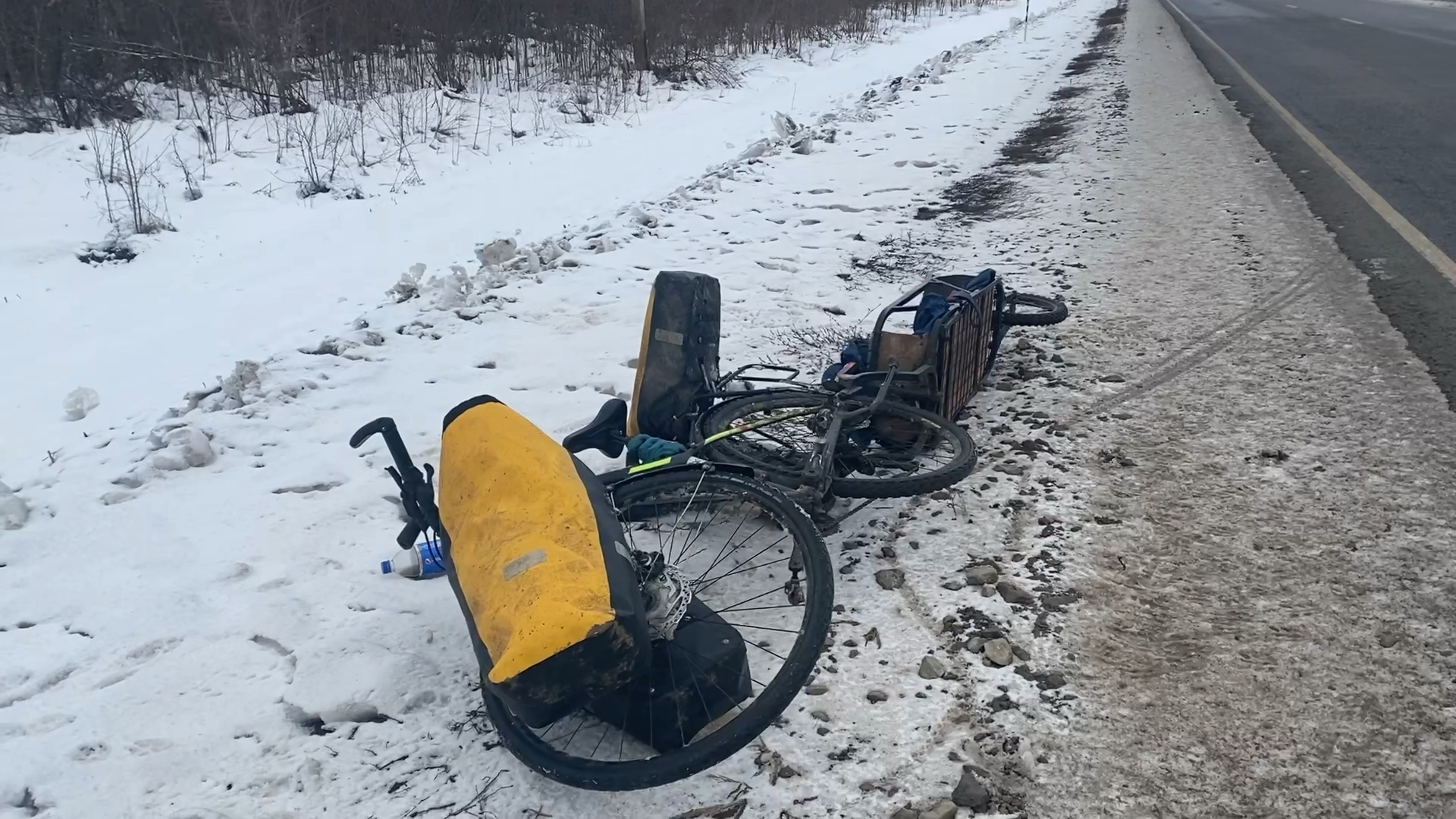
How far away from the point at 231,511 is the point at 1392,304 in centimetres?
579

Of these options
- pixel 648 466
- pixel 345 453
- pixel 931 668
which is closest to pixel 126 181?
pixel 345 453

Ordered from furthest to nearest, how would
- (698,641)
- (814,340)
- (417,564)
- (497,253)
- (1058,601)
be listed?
(497,253) → (814,340) → (417,564) → (1058,601) → (698,641)

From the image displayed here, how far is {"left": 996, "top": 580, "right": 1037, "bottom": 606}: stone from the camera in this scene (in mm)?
2791

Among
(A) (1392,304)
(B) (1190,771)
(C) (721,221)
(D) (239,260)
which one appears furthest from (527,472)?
(D) (239,260)

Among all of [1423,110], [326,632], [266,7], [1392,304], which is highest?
[266,7]

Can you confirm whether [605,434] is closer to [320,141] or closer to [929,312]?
[929,312]

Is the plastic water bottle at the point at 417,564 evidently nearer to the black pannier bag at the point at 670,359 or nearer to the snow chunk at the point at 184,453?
the black pannier bag at the point at 670,359

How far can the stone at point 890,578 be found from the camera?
294cm

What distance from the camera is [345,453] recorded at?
4.12m

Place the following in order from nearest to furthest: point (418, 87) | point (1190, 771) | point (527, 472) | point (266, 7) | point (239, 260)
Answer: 1. point (1190, 771)
2. point (527, 472)
3. point (239, 260)
4. point (266, 7)
5. point (418, 87)

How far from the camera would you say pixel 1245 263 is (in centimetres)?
571

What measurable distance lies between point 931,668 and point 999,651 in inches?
8.2

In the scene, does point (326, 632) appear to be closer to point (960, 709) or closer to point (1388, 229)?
point (960, 709)

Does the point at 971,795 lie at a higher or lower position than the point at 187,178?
lower
